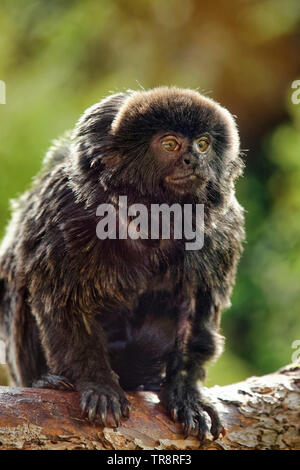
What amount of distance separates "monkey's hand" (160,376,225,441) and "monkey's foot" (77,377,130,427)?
0.78 ft

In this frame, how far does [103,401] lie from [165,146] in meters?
1.13

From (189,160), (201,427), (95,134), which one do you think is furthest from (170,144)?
(201,427)

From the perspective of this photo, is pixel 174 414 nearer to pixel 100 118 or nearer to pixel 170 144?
pixel 170 144

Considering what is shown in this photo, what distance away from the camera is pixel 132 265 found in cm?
290

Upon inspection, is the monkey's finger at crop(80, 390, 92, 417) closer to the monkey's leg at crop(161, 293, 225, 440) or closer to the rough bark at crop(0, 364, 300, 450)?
the rough bark at crop(0, 364, 300, 450)

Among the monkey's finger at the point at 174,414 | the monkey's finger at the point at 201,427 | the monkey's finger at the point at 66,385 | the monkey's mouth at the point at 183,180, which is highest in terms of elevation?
the monkey's mouth at the point at 183,180

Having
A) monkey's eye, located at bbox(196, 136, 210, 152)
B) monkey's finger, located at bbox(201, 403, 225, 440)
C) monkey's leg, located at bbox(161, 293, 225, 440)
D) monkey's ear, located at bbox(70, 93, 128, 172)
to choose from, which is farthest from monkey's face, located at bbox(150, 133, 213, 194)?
monkey's finger, located at bbox(201, 403, 225, 440)

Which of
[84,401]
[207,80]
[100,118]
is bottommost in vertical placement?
[84,401]

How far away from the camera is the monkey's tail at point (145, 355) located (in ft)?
10.4

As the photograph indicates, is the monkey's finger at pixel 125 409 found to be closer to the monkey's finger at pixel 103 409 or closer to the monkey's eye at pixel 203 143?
the monkey's finger at pixel 103 409

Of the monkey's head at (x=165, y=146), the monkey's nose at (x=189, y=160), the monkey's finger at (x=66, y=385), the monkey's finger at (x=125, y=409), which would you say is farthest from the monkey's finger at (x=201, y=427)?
the monkey's nose at (x=189, y=160)

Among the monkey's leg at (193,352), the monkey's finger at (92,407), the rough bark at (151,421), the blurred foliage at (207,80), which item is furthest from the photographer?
the blurred foliage at (207,80)

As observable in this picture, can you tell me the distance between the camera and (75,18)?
6754 millimetres
